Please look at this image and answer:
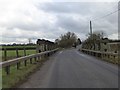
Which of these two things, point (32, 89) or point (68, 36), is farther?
point (68, 36)

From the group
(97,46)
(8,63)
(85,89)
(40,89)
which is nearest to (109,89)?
(85,89)

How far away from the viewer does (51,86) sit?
1108 centimetres

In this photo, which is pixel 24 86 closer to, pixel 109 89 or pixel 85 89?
pixel 85 89

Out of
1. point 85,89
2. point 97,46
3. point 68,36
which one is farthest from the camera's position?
point 68,36

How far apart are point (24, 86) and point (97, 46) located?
41.6 m

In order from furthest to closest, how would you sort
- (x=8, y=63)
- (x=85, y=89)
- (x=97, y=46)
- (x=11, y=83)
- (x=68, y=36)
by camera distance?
(x=68, y=36)
(x=97, y=46)
(x=8, y=63)
(x=11, y=83)
(x=85, y=89)

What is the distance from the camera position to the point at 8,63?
14.6 metres

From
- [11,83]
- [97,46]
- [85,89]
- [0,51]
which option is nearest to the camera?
[85,89]

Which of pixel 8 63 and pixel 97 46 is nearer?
pixel 8 63

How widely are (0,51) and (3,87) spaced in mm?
17686

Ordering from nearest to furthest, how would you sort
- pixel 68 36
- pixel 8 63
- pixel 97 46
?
1. pixel 8 63
2. pixel 97 46
3. pixel 68 36

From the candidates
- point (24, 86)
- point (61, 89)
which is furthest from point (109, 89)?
point (24, 86)

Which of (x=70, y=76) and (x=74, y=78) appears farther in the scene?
(x=70, y=76)

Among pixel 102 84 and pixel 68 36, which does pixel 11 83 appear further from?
pixel 68 36
